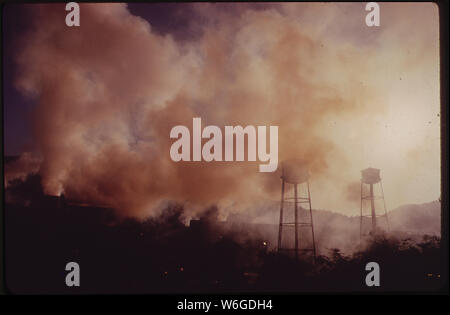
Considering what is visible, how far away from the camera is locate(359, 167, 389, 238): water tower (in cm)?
425

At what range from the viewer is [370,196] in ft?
13.8

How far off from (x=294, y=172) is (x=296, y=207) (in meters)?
0.80

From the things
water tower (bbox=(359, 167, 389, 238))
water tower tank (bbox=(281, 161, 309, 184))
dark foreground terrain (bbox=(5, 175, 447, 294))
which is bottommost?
dark foreground terrain (bbox=(5, 175, 447, 294))

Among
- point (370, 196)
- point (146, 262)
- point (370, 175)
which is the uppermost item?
point (370, 175)

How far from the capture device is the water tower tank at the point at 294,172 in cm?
415

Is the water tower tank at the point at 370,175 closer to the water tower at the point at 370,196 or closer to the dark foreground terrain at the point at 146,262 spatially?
the water tower at the point at 370,196

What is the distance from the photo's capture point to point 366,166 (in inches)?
165

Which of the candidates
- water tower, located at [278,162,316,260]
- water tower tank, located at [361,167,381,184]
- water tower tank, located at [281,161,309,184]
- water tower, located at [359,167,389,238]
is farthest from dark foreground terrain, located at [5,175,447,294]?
water tower tank, located at [281,161,309,184]

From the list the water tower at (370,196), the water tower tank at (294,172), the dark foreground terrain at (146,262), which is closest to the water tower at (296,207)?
the water tower tank at (294,172)

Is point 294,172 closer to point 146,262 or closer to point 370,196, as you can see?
point 370,196

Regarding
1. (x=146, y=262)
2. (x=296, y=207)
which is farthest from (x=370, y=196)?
(x=146, y=262)

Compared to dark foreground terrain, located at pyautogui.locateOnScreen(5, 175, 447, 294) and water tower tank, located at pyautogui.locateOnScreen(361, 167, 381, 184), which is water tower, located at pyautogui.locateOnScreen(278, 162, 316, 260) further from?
water tower tank, located at pyautogui.locateOnScreen(361, 167, 381, 184)
